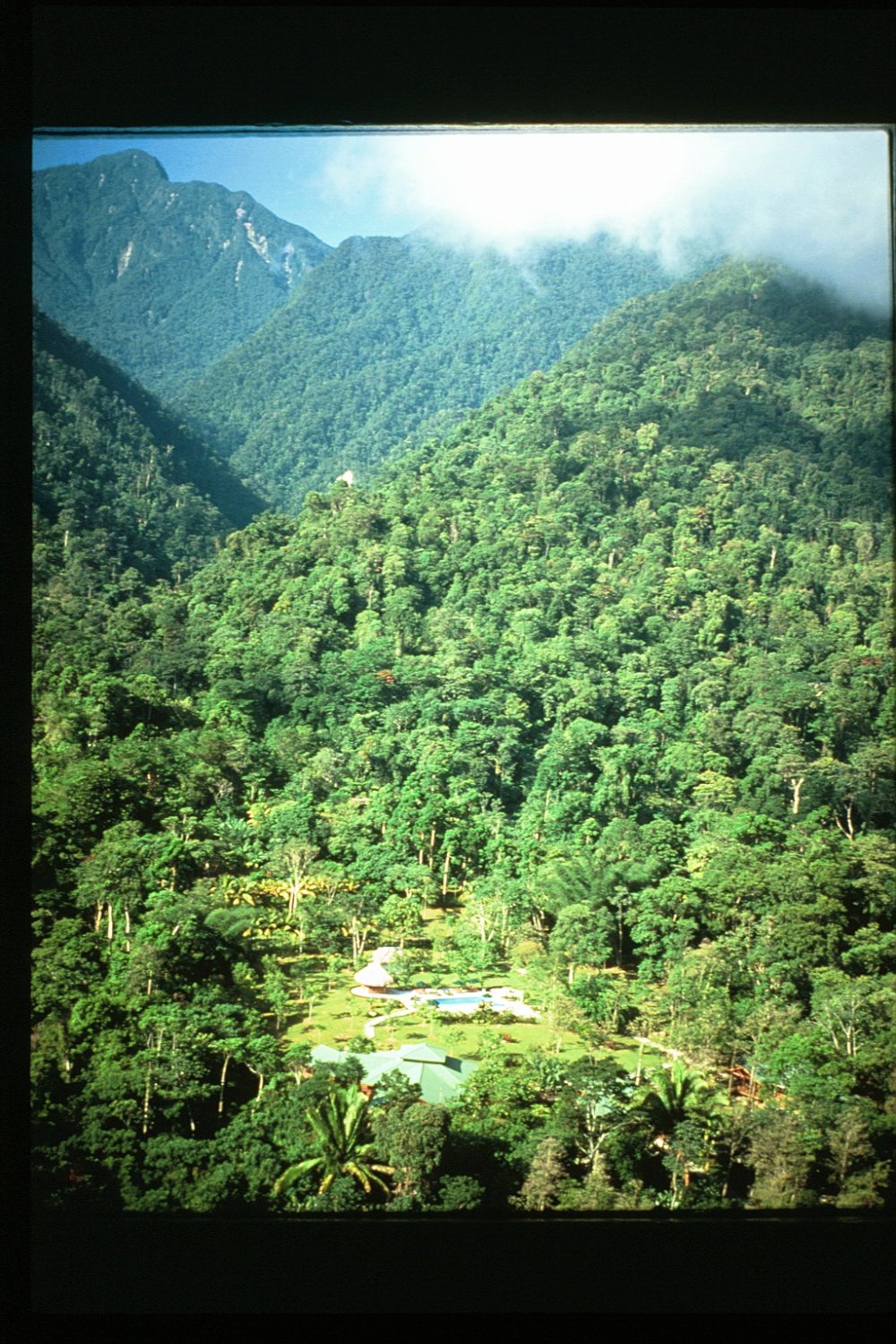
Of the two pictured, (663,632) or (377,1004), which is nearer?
(377,1004)

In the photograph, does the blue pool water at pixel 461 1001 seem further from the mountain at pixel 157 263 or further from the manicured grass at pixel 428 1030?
the mountain at pixel 157 263

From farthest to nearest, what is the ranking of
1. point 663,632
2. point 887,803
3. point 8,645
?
point 663,632
point 887,803
point 8,645

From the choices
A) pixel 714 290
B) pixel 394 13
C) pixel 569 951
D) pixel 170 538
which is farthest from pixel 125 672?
pixel 714 290

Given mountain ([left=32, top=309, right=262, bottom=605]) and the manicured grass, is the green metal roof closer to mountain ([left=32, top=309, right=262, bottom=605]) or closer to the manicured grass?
the manicured grass

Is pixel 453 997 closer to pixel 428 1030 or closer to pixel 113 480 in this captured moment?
pixel 428 1030

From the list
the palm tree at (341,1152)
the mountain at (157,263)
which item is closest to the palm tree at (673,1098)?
the palm tree at (341,1152)

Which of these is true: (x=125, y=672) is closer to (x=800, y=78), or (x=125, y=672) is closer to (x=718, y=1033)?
(x=718, y=1033)

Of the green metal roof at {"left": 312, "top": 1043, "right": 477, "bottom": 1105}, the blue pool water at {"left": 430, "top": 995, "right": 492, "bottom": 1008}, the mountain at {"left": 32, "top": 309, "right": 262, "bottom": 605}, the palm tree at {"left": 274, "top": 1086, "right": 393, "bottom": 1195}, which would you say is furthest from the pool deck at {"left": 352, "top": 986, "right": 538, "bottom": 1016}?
the mountain at {"left": 32, "top": 309, "right": 262, "bottom": 605}
